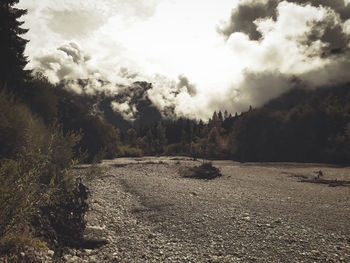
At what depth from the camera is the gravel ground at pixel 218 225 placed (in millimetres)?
8070

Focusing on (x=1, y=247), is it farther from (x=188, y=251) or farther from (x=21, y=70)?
(x=21, y=70)

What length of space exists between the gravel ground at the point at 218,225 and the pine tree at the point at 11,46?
15.8 meters

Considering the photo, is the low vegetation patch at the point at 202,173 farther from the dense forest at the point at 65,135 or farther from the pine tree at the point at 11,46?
the pine tree at the point at 11,46

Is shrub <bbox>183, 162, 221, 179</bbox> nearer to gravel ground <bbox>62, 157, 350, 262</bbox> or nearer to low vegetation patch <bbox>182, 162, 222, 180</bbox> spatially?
low vegetation patch <bbox>182, 162, 222, 180</bbox>

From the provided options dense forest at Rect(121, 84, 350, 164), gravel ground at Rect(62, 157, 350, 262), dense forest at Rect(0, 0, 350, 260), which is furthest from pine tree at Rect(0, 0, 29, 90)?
dense forest at Rect(121, 84, 350, 164)

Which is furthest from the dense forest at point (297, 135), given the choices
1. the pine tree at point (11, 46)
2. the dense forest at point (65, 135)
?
the pine tree at point (11, 46)

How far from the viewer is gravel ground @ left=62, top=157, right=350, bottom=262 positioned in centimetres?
807

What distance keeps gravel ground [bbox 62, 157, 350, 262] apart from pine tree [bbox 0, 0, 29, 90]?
51.9 ft

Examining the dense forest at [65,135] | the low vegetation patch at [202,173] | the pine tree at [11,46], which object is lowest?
the low vegetation patch at [202,173]

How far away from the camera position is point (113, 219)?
1185 centimetres

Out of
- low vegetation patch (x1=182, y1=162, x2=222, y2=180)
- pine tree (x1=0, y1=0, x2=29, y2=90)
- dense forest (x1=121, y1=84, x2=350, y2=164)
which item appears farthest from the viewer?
dense forest (x1=121, y1=84, x2=350, y2=164)

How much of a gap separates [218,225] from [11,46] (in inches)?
1072

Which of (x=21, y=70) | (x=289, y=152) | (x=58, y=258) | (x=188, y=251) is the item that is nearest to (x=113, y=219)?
(x=58, y=258)

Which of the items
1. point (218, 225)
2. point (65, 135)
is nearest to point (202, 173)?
point (218, 225)
